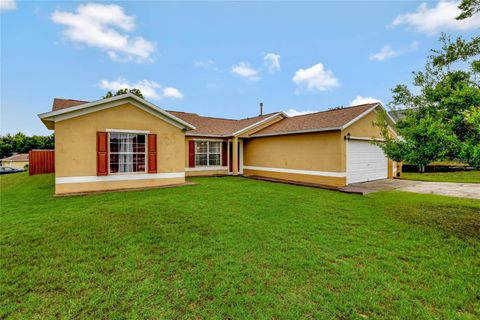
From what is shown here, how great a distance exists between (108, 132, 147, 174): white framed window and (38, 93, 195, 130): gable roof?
121 cm

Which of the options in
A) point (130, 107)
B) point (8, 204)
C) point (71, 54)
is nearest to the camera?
point (8, 204)

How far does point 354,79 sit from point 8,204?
75.3 feet

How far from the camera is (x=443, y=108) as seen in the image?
5.43m

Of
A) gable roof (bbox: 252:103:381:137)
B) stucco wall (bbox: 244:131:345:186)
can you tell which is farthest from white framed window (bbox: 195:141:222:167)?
gable roof (bbox: 252:103:381:137)

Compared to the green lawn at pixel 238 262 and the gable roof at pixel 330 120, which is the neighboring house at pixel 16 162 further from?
the gable roof at pixel 330 120

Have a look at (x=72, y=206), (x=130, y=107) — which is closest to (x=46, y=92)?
(x=130, y=107)

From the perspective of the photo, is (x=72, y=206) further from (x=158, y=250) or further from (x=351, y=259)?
(x=351, y=259)

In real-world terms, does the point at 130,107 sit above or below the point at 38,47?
below

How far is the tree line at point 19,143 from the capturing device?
4606 centimetres

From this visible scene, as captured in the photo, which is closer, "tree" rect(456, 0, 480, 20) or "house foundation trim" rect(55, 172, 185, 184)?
"tree" rect(456, 0, 480, 20)

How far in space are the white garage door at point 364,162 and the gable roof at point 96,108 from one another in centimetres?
843

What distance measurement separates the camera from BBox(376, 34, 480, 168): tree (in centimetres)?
459

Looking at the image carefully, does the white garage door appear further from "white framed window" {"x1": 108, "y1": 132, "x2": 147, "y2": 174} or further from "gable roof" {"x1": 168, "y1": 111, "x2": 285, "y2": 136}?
"white framed window" {"x1": 108, "y1": 132, "x2": 147, "y2": 174}

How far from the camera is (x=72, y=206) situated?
22.8 ft
